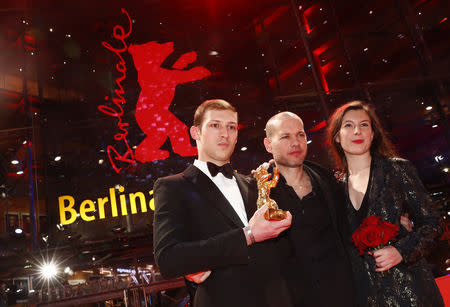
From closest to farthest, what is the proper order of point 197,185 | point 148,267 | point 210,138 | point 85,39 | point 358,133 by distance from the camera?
point 197,185, point 210,138, point 358,133, point 148,267, point 85,39

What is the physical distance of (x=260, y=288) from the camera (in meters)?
1.69

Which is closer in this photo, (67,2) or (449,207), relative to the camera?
(449,207)

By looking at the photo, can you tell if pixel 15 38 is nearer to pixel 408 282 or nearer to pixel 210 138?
pixel 210 138

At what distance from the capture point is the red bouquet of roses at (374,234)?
6.12ft

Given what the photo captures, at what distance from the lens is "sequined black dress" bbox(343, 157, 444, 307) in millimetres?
2010

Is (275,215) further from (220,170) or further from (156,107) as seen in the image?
(156,107)

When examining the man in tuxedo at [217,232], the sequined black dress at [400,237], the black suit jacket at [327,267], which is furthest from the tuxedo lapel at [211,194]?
the sequined black dress at [400,237]

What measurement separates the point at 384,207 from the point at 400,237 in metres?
0.19

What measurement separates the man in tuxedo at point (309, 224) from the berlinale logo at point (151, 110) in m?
5.15

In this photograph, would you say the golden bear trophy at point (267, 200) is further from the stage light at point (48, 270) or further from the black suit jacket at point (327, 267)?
the stage light at point (48, 270)

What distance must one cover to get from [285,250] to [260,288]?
1.05ft

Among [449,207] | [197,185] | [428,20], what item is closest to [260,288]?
[197,185]

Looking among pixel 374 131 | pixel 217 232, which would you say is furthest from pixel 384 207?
pixel 217 232

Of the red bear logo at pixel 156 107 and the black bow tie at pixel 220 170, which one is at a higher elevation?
the red bear logo at pixel 156 107
